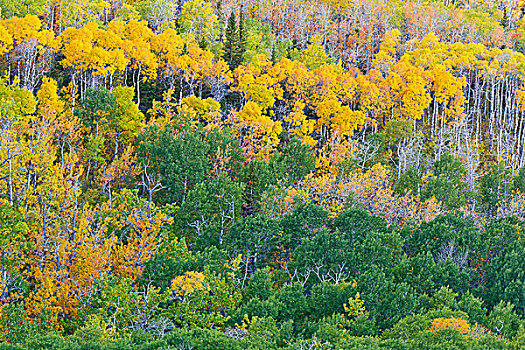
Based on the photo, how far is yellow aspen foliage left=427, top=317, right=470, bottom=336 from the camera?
41178 mm

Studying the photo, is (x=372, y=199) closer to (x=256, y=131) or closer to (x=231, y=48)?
(x=256, y=131)

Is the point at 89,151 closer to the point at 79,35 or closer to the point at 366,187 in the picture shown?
the point at 79,35

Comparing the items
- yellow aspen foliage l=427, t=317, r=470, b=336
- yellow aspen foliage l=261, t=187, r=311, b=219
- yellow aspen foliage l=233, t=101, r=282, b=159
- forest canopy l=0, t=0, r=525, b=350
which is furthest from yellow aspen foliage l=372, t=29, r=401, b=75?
yellow aspen foliage l=427, t=317, r=470, b=336

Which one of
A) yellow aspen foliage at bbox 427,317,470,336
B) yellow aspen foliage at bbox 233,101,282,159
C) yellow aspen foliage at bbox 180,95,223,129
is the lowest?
yellow aspen foliage at bbox 427,317,470,336

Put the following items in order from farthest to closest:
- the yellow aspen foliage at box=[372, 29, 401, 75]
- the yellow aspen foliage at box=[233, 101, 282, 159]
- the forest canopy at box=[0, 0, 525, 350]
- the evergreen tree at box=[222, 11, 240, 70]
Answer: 1. the yellow aspen foliage at box=[372, 29, 401, 75]
2. the evergreen tree at box=[222, 11, 240, 70]
3. the yellow aspen foliage at box=[233, 101, 282, 159]
4. the forest canopy at box=[0, 0, 525, 350]

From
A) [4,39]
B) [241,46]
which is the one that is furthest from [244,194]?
[241,46]

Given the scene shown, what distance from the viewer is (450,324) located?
41.4 m

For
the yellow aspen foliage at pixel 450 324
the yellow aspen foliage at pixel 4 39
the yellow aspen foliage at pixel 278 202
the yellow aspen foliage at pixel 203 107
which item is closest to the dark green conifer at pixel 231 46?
the yellow aspen foliage at pixel 203 107

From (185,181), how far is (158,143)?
4820mm

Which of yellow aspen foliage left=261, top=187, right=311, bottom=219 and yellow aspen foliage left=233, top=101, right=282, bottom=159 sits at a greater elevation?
yellow aspen foliage left=233, top=101, right=282, bottom=159

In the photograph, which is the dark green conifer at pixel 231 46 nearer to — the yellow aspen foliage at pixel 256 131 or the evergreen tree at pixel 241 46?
the evergreen tree at pixel 241 46

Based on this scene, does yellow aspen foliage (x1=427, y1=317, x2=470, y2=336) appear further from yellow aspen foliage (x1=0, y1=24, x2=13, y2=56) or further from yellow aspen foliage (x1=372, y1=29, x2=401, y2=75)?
yellow aspen foliage (x1=372, y1=29, x2=401, y2=75)

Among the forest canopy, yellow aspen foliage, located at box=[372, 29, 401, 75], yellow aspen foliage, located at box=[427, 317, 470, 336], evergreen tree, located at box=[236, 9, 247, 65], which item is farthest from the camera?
yellow aspen foliage, located at box=[372, 29, 401, 75]

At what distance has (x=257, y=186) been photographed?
63.5 m
